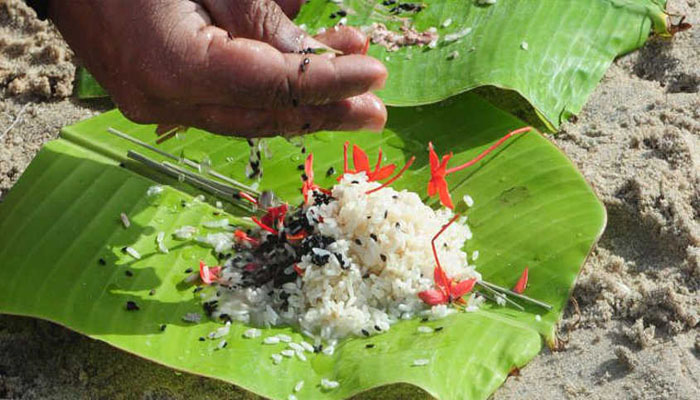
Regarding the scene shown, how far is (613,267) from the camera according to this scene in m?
2.77

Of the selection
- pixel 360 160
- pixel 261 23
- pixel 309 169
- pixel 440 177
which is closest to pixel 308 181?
pixel 309 169

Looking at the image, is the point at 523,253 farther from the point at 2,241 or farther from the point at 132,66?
the point at 2,241

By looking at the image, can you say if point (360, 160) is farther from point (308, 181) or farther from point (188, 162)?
point (188, 162)

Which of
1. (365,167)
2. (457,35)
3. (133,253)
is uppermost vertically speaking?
(457,35)

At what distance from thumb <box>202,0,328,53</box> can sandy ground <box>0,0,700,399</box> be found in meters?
0.93

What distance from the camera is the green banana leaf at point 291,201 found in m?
2.39

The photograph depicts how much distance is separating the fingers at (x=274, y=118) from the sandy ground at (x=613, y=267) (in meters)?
0.71

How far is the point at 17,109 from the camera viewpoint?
11.7 ft

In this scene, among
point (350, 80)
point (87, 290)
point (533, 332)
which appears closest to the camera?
point (350, 80)

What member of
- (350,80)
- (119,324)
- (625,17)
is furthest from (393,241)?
(625,17)

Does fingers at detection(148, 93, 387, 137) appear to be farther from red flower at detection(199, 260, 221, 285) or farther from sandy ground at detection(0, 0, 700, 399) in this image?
sandy ground at detection(0, 0, 700, 399)

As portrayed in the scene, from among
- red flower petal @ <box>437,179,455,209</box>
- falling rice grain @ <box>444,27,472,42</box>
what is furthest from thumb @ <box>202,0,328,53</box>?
falling rice grain @ <box>444,27,472,42</box>

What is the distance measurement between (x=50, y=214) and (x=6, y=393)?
1.96 feet

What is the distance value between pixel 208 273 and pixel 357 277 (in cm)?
44
